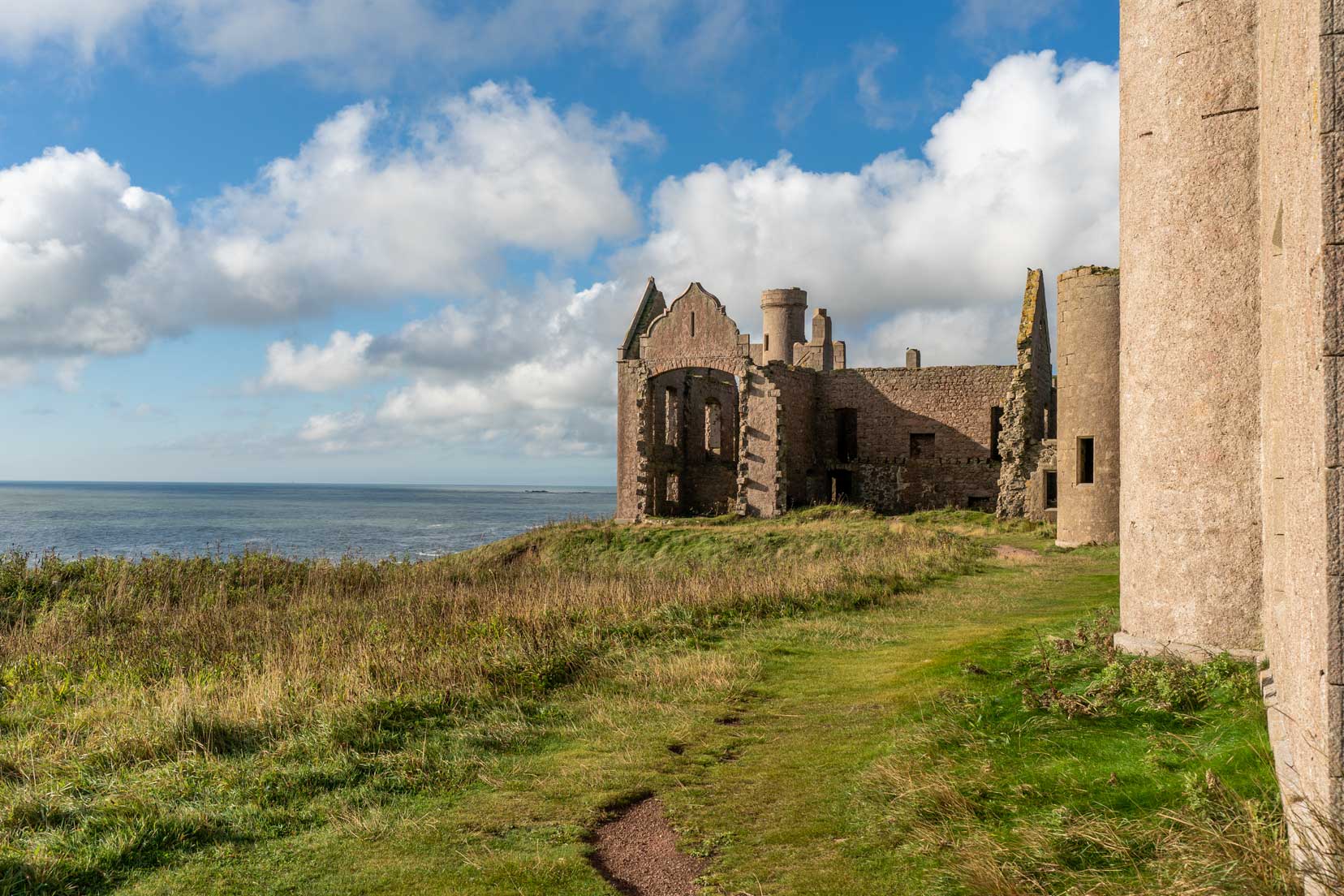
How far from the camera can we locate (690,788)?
19.8ft

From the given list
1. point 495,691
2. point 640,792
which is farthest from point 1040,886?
point 495,691

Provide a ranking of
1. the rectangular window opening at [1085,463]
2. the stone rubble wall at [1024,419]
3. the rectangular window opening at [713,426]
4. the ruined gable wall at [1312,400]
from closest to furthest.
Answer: the ruined gable wall at [1312,400]
the rectangular window opening at [1085,463]
the stone rubble wall at [1024,419]
the rectangular window opening at [713,426]

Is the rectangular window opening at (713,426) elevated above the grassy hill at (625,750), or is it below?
above

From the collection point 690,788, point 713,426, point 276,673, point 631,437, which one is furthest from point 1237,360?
point 713,426

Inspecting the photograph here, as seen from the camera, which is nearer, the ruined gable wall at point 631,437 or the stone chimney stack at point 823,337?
the ruined gable wall at point 631,437

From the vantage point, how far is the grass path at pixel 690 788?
4.78 meters

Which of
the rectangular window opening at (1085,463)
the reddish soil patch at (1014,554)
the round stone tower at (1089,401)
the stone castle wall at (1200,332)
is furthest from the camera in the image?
the rectangular window opening at (1085,463)

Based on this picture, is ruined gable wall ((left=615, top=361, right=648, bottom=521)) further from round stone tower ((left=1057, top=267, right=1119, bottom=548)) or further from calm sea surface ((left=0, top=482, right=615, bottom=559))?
round stone tower ((left=1057, top=267, right=1119, bottom=548))

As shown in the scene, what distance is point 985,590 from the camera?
564 inches

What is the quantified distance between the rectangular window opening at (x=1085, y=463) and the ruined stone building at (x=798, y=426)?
7285mm

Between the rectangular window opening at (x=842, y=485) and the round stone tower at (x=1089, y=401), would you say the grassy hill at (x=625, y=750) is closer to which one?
the round stone tower at (x=1089, y=401)

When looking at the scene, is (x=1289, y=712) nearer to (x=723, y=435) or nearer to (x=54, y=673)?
(x=54, y=673)

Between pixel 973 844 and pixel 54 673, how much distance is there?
10.0 metres

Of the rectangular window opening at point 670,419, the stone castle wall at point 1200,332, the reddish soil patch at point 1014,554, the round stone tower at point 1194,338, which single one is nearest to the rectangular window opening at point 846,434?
the rectangular window opening at point 670,419
